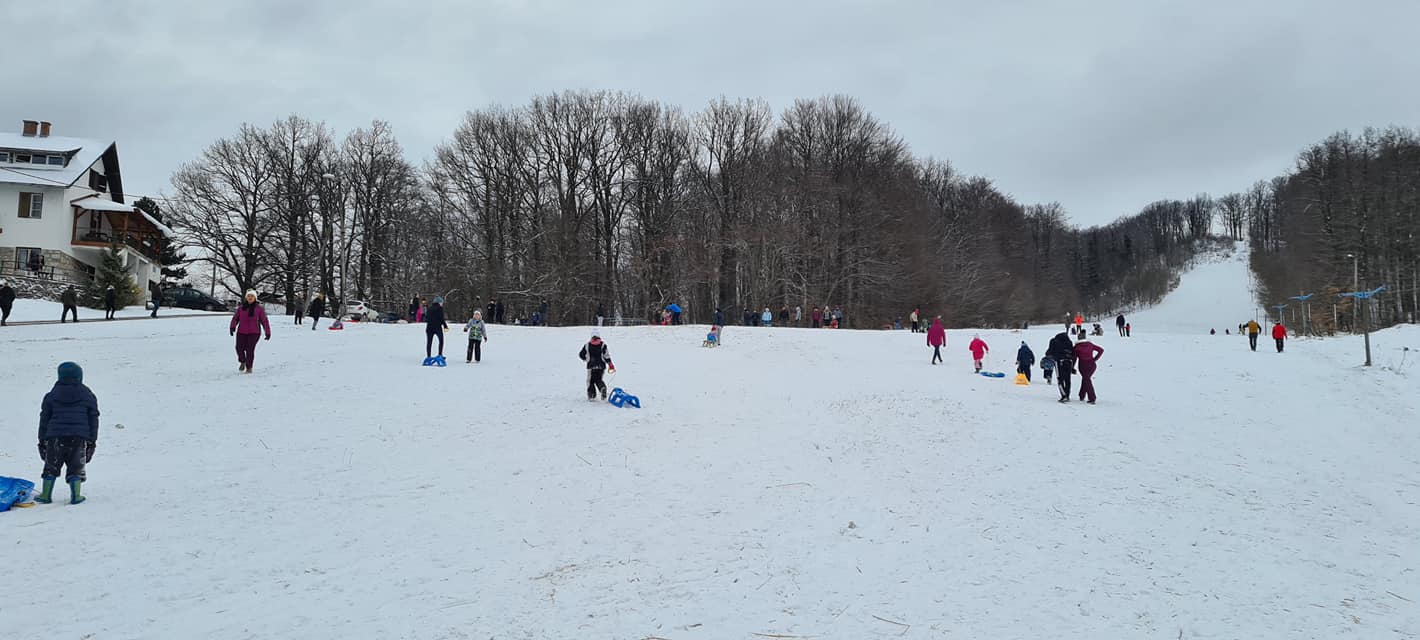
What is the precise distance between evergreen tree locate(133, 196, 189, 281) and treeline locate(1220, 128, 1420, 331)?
86.3m

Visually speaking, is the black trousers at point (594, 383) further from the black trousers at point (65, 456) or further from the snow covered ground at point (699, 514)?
the black trousers at point (65, 456)

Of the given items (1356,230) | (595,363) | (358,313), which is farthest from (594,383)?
(1356,230)

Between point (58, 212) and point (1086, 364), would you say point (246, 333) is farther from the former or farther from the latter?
point (58, 212)

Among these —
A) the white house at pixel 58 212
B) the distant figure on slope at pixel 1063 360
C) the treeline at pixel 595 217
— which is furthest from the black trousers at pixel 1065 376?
the white house at pixel 58 212

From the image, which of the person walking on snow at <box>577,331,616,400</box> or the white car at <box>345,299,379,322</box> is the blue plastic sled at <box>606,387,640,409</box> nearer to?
the person walking on snow at <box>577,331,616,400</box>

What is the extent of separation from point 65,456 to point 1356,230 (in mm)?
70447

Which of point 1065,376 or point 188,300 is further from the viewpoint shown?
point 188,300

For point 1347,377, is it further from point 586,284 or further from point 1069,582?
point 586,284

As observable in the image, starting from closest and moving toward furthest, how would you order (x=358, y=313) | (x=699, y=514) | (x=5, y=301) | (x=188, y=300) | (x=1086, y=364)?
(x=699, y=514) < (x=1086, y=364) < (x=5, y=301) < (x=358, y=313) < (x=188, y=300)

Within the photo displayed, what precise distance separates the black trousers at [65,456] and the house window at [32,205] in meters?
55.0

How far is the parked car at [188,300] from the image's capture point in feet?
155

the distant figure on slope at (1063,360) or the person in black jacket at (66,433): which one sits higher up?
the distant figure on slope at (1063,360)

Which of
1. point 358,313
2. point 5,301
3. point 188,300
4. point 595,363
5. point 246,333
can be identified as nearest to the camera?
point 595,363

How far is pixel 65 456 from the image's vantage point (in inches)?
316
